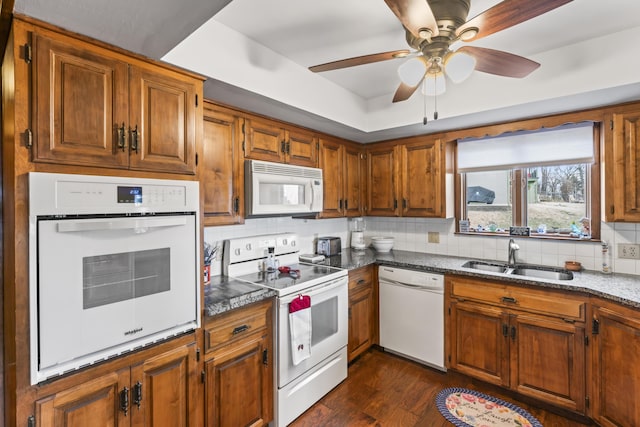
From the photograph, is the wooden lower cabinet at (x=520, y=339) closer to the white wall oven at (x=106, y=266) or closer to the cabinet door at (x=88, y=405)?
the white wall oven at (x=106, y=266)

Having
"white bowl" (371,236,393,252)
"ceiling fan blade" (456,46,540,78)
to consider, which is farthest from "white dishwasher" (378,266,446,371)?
"ceiling fan blade" (456,46,540,78)

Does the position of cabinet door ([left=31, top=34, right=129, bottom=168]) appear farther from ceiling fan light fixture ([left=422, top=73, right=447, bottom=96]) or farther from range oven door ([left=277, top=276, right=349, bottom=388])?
ceiling fan light fixture ([left=422, top=73, right=447, bottom=96])

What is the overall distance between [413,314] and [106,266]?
2.38 metres

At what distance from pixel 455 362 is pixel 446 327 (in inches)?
11.3

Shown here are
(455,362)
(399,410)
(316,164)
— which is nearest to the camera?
(399,410)

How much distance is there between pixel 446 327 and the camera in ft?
8.61

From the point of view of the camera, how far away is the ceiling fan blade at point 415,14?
111 cm

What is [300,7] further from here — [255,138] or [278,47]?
[255,138]

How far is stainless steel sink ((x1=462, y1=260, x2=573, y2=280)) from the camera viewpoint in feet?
8.29

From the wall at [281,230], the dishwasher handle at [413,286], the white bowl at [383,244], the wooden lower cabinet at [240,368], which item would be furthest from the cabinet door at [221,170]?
the white bowl at [383,244]

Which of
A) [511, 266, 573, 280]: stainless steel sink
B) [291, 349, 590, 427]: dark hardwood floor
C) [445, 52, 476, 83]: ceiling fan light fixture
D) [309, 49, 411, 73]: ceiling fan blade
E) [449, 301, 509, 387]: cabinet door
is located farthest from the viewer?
[511, 266, 573, 280]: stainless steel sink

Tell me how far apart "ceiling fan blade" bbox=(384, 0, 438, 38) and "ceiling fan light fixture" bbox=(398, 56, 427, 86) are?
0.20 meters

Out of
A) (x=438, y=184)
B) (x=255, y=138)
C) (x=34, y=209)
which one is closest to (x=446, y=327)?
(x=438, y=184)

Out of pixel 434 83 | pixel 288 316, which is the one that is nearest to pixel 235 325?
pixel 288 316
